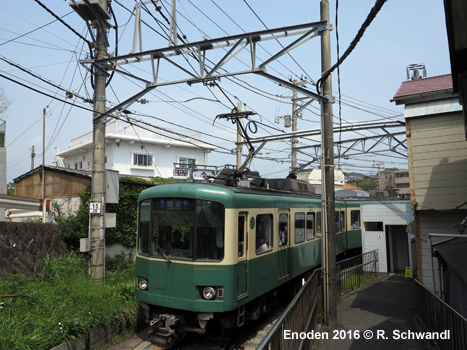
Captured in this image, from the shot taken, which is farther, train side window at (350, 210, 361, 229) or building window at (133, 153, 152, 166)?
building window at (133, 153, 152, 166)

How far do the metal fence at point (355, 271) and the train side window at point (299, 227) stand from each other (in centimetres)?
128

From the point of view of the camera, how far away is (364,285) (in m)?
11.8

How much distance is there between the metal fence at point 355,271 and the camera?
33.8 feet

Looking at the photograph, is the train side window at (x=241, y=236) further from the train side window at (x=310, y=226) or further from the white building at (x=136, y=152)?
the white building at (x=136, y=152)

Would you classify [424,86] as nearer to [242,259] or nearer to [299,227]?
[299,227]

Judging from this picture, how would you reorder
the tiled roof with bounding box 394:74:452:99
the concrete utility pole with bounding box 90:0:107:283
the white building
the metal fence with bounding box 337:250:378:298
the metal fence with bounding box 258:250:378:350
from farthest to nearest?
the white building, the metal fence with bounding box 337:250:378:298, the concrete utility pole with bounding box 90:0:107:283, the tiled roof with bounding box 394:74:452:99, the metal fence with bounding box 258:250:378:350

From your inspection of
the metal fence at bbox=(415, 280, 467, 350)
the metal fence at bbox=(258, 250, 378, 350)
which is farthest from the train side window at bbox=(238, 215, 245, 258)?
the metal fence at bbox=(415, 280, 467, 350)

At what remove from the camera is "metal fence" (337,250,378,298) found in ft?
33.8

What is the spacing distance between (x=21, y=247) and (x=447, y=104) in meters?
10.2

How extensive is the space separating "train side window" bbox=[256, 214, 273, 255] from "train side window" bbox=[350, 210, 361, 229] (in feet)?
29.2

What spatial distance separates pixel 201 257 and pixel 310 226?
4933 mm

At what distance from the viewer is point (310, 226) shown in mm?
10656

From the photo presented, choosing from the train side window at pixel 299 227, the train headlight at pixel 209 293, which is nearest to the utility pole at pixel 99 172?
the train headlight at pixel 209 293

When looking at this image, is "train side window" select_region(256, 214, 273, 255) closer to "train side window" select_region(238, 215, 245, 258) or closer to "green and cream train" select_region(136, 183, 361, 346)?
"green and cream train" select_region(136, 183, 361, 346)
